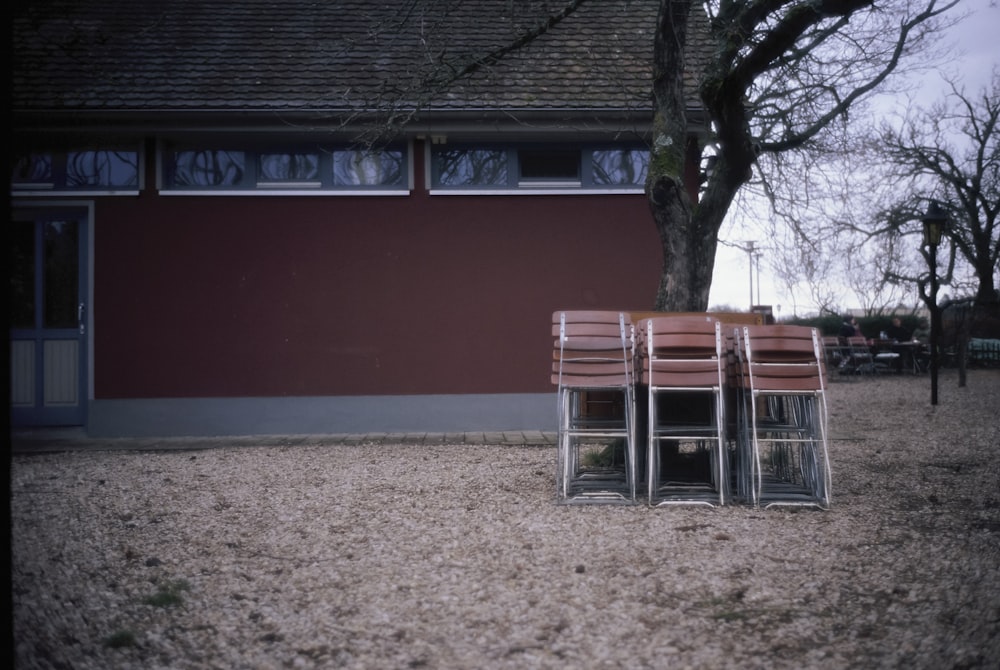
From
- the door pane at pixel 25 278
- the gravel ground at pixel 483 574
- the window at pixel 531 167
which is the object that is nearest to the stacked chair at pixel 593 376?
the gravel ground at pixel 483 574

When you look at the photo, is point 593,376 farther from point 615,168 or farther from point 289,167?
point 289,167

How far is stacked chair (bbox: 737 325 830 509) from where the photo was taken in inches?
223

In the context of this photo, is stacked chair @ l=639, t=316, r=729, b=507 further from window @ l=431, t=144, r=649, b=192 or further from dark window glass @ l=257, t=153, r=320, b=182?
dark window glass @ l=257, t=153, r=320, b=182

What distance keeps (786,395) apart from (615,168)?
5.08 metres

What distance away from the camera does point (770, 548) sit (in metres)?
4.62

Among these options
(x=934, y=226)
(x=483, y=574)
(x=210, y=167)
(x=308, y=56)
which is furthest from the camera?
(x=934, y=226)

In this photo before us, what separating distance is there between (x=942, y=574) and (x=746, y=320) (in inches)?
118

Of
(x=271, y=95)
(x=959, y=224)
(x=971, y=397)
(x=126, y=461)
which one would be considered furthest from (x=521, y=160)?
(x=959, y=224)

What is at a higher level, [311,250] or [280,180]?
[280,180]

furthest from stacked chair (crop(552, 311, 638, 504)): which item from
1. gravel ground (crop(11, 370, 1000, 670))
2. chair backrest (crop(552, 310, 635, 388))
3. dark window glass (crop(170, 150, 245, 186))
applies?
dark window glass (crop(170, 150, 245, 186))

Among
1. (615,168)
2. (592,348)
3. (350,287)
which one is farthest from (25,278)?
(592,348)

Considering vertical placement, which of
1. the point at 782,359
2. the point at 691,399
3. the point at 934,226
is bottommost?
the point at 691,399

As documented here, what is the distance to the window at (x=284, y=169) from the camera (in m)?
10.1

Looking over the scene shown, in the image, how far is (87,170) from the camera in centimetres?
998
